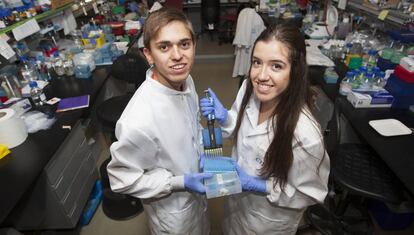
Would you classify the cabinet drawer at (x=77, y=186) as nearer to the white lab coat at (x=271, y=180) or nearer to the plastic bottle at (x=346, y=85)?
the white lab coat at (x=271, y=180)

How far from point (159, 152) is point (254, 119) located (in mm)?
427

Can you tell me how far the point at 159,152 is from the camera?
0.94 meters

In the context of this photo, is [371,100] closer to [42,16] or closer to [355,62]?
[355,62]

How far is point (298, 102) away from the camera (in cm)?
91

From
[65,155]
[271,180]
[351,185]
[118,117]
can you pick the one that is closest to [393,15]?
[351,185]

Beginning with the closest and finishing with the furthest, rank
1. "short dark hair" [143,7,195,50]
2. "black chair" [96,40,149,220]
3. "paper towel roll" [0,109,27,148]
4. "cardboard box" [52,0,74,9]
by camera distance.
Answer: "short dark hair" [143,7,195,50]
"paper towel roll" [0,109,27,148]
"black chair" [96,40,149,220]
"cardboard box" [52,0,74,9]

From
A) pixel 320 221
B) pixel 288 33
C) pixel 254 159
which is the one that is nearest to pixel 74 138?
pixel 254 159

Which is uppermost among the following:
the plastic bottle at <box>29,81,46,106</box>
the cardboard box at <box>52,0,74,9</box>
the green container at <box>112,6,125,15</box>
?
the cardboard box at <box>52,0,74,9</box>

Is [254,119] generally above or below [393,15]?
below

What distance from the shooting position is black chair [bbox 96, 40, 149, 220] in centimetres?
183

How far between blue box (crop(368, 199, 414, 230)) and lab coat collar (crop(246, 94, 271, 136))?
50.7 inches

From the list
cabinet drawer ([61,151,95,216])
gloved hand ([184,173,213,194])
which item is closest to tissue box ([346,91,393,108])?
gloved hand ([184,173,213,194])

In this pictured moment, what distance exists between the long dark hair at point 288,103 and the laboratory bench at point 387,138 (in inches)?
22.1

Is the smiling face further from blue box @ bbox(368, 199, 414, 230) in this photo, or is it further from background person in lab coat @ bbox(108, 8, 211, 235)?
blue box @ bbox(368, 199, 414, 230)
